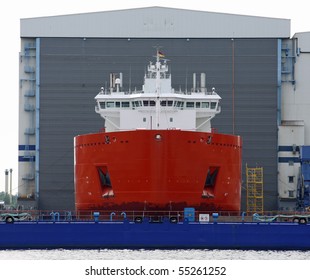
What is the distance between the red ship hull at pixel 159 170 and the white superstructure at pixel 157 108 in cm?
379

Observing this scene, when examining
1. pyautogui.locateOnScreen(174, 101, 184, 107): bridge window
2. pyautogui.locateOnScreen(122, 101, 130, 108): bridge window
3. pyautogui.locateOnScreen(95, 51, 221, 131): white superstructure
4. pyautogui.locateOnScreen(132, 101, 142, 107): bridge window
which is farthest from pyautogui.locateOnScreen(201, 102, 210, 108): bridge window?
pyautogui.locateOnScreen(122, 101, 130, 108): bridge window

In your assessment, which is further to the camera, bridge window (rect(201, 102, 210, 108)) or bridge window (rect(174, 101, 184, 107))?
bridge window (rect(201, 102, 210, 108))

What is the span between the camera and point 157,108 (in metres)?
53.7

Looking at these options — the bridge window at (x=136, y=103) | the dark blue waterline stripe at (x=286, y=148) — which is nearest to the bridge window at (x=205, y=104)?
the bridge window at (x=136, y=103)

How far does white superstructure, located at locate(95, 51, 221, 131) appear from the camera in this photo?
2156 inches

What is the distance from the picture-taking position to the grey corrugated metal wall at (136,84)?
77.4 metres

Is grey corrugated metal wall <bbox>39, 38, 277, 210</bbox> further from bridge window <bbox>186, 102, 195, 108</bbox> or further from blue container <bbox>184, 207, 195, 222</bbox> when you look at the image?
blue container <bbox>184, 207, 195, 222</bbox>

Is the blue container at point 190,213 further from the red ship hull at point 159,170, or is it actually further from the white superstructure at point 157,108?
the white superstructure at point 157,108

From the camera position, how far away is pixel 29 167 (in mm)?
79375

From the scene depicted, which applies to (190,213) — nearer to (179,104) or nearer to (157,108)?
(157,108)

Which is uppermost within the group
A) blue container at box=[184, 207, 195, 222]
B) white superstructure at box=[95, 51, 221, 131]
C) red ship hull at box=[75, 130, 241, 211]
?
white superstructure at box=[95, 51, 221, 131]

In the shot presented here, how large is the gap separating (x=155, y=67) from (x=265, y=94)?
24.0m

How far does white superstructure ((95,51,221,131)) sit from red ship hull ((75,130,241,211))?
379cm

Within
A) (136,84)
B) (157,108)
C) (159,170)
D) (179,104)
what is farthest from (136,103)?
(136,84)
